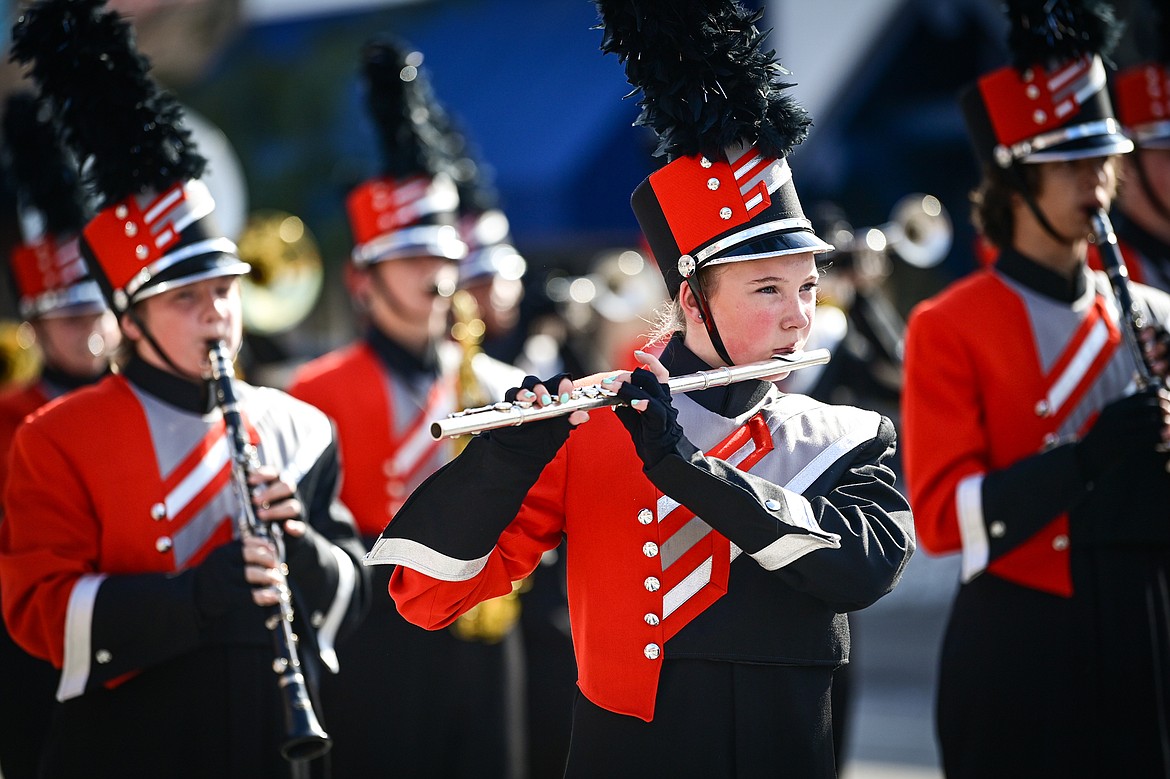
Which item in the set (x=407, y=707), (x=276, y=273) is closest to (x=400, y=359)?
(x=407, y=707)

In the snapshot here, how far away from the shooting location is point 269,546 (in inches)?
144

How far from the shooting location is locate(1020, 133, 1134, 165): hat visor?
13.9 feet

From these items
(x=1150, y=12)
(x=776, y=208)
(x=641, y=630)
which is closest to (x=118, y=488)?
(x=641, y=630)

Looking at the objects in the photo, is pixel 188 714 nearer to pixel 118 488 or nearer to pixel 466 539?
pixel 118 488

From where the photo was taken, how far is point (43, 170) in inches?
227

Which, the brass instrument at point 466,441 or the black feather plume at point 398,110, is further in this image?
the black feather plume at point 398,110

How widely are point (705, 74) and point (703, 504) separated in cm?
93

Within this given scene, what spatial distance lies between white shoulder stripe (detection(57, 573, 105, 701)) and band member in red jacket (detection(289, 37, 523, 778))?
4.87 feet

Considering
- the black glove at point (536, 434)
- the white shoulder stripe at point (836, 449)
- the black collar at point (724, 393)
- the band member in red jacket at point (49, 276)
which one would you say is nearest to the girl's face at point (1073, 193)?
the white shoulder stripe at point (836, 449)

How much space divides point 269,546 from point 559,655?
9.81 ft

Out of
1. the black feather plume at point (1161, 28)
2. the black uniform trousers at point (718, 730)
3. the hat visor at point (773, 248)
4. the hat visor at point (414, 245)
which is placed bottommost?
the black uniform trousers at point (718, 730)

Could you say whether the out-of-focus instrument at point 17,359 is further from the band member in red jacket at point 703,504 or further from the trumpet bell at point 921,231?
the band member in red jacket at point 703,504

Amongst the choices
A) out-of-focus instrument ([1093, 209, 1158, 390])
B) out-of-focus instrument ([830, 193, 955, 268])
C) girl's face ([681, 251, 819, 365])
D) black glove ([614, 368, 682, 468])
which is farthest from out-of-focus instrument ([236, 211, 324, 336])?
black glove ([614, 368, 682, 468])

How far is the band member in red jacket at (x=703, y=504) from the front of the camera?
284 cm
